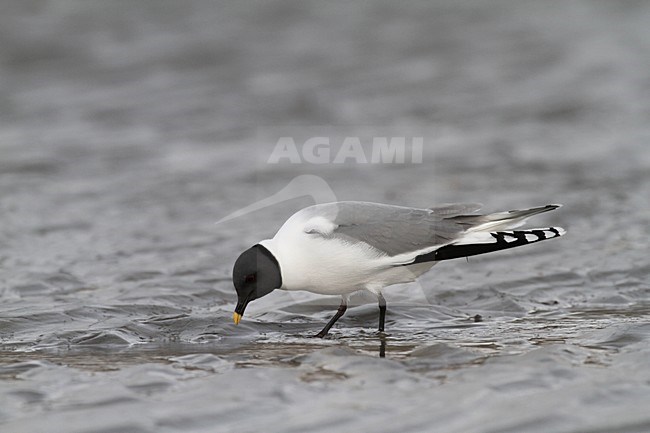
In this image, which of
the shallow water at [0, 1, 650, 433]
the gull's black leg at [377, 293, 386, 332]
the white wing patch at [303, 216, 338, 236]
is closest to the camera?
the shallow water at [0, 1, 650, 433]

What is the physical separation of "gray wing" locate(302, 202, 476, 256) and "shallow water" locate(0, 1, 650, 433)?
521mm

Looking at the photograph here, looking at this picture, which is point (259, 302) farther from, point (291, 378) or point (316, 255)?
point (291, 378)

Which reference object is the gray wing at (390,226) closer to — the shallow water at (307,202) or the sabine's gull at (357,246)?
the sabine's gull at (357,246)

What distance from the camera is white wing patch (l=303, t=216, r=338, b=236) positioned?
530 centimetres

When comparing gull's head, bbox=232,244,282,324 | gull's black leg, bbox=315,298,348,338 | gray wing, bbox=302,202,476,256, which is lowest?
gull's black leg, bbox=315,298,348,338

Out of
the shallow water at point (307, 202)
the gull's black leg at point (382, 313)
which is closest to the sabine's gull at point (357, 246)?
the gull's black leg at point (382, 313)

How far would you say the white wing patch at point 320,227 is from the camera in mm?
5297

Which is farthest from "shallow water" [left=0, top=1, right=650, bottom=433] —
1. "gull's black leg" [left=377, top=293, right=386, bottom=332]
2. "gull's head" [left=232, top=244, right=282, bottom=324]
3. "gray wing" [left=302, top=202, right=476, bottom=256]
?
"gray wing" [left=302, top=202, right=476, bottom=256]

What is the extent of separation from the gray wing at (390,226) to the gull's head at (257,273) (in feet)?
1.09

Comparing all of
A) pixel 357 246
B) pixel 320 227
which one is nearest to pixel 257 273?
pixel 320 227

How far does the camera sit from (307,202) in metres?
9.13

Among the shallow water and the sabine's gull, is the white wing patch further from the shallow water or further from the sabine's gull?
the shallow water

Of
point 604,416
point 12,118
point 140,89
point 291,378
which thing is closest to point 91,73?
point 140,89

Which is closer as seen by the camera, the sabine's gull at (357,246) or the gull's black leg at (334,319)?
the sabine's gull at (357,246)
